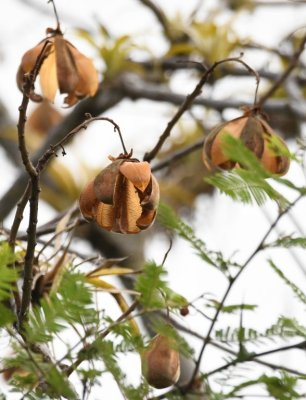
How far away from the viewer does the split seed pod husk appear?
1.47 m

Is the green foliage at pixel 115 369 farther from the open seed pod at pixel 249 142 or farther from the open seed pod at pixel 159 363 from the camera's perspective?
the open seed pod at pixel 249 142

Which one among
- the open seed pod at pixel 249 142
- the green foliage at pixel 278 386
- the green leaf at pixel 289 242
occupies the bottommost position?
the green foliage at pixel 278 386

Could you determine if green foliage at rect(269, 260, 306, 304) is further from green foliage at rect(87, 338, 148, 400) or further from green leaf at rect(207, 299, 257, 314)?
green foliage at rect(87, 338, 148, 400)

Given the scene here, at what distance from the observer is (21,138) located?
104cm

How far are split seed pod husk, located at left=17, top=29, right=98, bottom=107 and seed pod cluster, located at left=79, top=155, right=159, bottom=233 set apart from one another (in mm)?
369

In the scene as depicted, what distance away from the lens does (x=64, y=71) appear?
4.88ft

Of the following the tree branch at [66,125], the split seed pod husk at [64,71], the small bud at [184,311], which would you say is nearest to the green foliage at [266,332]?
the small bud at [184,311]

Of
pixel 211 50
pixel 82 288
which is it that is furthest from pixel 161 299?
pixel 211 50

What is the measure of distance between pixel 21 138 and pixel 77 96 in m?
0.48

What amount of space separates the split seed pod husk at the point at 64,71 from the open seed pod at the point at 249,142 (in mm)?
239

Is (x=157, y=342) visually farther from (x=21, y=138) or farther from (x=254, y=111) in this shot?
(x=254, y=111)

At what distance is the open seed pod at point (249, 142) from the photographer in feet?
4.30

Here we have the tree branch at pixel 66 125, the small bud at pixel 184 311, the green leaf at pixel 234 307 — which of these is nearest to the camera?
the green leaf at pixel 234 307

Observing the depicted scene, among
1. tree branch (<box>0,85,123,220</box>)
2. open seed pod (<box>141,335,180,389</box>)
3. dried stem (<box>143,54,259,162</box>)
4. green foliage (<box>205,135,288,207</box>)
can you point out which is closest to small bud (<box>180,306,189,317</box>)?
open seed pod (<box>141,335,180,389</box>)
